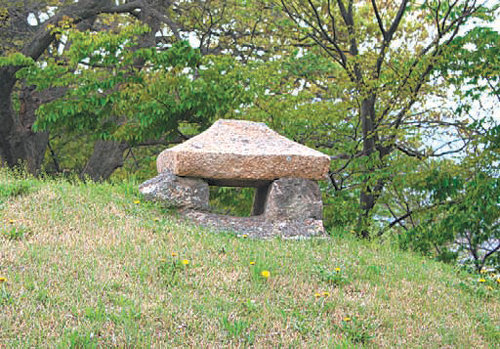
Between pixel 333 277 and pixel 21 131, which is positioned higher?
pixel 21 131

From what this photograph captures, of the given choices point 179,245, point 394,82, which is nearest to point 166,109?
point 394,82

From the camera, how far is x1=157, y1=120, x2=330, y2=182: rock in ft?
23.6

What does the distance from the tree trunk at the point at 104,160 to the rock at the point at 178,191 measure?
6.71 metres

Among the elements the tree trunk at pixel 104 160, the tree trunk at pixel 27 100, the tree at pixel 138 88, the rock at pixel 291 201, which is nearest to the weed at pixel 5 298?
the rock at pixel 291 201

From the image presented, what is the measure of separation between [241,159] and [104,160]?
7776 mm

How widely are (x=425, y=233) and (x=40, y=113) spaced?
839 centimetres

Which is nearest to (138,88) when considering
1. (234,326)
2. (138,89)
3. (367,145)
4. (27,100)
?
(138,89)

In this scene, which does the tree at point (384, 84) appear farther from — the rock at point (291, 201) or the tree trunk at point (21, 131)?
the tree trunk at point (21, 131)

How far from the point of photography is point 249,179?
7.50 metres

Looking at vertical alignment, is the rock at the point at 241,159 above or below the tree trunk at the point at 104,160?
above

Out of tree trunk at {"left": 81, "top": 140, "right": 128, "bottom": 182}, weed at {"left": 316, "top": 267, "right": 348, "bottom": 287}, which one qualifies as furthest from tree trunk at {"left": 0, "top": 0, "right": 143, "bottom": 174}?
weed at {"left": 316, "top": 267, "right": 348, "bottom": 287}

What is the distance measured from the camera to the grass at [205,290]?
3568mm

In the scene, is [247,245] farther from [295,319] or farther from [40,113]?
[40,113]

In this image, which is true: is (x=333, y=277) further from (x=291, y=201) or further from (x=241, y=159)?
(x=241, y=159)
